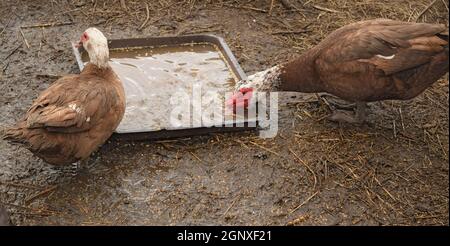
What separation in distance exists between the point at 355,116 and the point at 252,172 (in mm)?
1167

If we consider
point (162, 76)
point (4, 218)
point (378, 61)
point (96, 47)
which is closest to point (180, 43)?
point (162, 76)

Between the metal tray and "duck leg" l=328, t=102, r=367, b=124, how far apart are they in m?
0.77

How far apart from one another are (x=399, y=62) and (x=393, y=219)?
1207 millimetres

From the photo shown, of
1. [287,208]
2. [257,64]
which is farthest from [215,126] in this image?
[257,64]

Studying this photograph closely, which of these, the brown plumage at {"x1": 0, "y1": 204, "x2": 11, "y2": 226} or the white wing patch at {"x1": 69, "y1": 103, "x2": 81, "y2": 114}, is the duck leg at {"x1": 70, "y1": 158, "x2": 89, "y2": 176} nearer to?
the white wing patch at {"x1": 69, "y1": 103, "x2": 81, "y2": 114}

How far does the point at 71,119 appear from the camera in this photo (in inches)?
141

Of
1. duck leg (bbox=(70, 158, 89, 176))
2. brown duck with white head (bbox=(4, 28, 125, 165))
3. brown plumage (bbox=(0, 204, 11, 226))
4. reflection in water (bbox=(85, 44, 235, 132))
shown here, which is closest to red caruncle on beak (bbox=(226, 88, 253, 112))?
reflection in water (bbox=(85, 44, 235, 132))

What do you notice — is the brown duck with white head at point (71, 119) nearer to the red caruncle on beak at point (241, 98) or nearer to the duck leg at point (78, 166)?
the duck leg at point (78, 166)

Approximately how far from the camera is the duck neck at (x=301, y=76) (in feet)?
15.0

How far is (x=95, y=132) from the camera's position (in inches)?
149

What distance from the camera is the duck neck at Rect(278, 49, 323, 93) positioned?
4570mm

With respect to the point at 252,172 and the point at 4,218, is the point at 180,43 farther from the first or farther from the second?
the point at 4,218

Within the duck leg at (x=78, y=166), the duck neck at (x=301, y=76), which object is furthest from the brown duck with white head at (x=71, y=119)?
the duck neck at (x=301, y=76)
